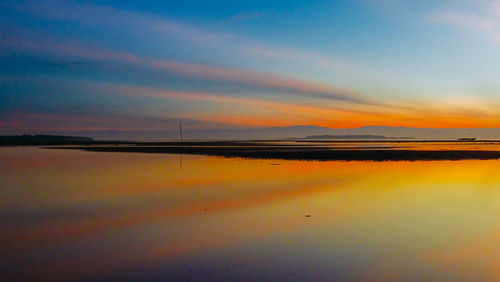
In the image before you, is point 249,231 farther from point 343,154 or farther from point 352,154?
point 343,154

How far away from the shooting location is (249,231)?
467 inches

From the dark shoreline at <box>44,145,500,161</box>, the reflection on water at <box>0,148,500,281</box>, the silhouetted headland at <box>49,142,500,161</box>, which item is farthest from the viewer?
the silhouetted headland at <box>49,142,500,161</box>

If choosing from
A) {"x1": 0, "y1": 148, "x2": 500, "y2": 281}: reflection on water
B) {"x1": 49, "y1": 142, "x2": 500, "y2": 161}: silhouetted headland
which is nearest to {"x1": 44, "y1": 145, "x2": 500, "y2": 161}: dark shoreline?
{"x1": 49, "y1": 142, "x2": 500, "y2": 161}: silhouetted headland

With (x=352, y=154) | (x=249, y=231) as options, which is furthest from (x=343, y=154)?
(x=249, y=231)

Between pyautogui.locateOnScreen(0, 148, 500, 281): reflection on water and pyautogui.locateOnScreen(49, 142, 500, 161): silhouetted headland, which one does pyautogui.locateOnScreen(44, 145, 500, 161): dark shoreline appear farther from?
pyautogui.locateOnScreen(0, 148, 500, 281): reflection on water

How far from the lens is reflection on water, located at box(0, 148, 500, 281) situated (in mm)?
8641

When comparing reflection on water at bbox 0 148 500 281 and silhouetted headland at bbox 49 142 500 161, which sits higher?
silhouetted headland at bbox 49 142 500 161

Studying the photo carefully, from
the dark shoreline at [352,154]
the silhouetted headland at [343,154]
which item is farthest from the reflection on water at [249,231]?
the silhouetted headland at [343,154]

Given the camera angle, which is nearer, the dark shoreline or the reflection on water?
the reflection on water

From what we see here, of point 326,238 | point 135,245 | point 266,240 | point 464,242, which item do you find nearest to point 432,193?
point 464,242

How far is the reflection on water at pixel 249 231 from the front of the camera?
8.64 m

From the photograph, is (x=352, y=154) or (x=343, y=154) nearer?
(x=352, y=154)

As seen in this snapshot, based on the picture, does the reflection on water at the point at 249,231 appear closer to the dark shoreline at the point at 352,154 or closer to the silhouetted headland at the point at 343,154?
the dark shoreline at the point at 352,154

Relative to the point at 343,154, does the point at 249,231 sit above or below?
below
